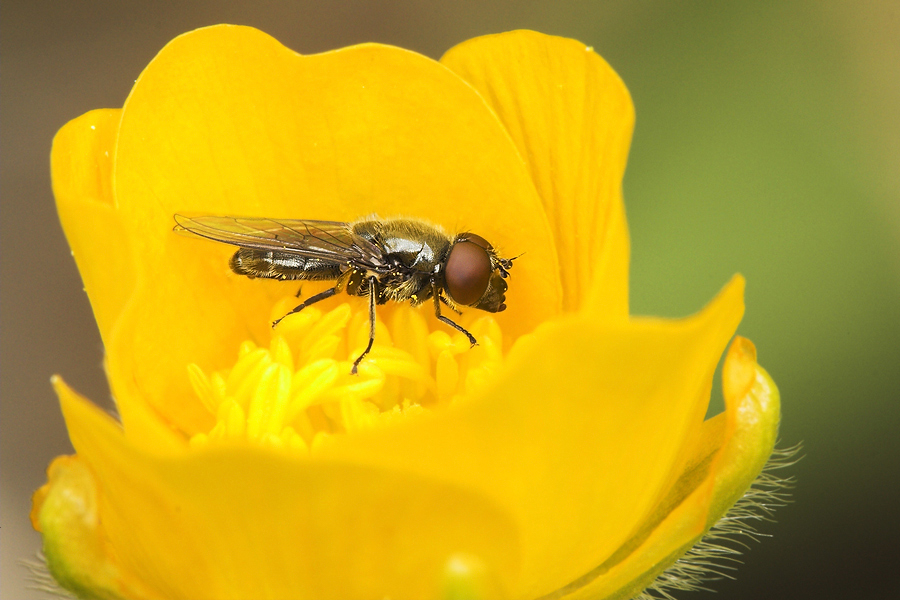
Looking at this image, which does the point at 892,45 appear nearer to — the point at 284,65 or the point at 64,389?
the point at 284,65

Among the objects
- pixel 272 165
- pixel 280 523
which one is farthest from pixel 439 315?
pixel 280 523

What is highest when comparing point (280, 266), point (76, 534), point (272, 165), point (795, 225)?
point (795, 225)

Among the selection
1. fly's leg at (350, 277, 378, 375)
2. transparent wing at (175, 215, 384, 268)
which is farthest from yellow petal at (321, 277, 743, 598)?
transparent wing at (175, 215, 384, 268)

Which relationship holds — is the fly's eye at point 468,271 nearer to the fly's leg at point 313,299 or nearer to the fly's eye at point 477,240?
the fly's eye at point 477,240

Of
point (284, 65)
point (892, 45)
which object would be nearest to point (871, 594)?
point (892, 45)

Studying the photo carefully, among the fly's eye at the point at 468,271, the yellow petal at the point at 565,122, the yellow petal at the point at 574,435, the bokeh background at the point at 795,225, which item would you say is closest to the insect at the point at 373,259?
the fly's eye at the point at 468,271

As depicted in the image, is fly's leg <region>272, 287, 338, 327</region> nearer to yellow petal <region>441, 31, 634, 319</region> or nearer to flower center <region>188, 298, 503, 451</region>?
flower center <region>188, 298, 503, 451</region>

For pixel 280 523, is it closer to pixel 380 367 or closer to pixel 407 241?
pixel 380 367
